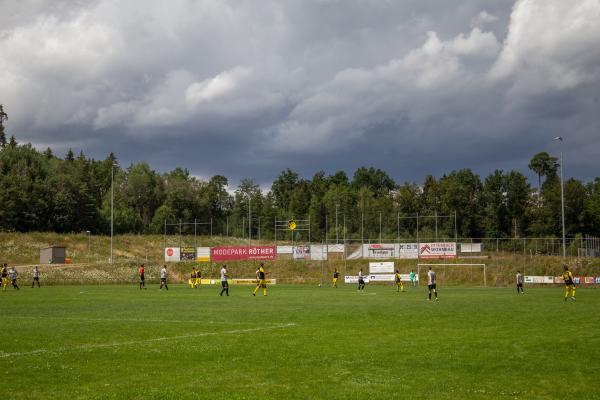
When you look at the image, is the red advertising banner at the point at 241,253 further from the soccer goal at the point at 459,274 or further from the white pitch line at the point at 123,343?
the white pitch line at the point at 123,343

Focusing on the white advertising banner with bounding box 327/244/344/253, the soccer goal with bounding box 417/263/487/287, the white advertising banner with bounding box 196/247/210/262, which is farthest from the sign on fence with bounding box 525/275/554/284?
Result: the white advertising banner with bounding box 196/247/210/262

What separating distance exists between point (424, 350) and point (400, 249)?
61.7 m

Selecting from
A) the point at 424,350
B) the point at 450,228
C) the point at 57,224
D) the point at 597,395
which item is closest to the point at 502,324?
the point at 424,350

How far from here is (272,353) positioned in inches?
577

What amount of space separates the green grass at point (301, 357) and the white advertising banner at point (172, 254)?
58.3 metres

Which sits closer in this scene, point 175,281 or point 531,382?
point 531,382

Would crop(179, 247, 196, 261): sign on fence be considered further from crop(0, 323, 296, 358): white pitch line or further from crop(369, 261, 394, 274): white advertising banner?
crop(0, 323, 296, 358): white pitch line

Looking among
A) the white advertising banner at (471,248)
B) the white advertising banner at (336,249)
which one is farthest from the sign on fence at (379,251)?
the white advertising banner at (471,248)

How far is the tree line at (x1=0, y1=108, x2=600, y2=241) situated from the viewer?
11038cm

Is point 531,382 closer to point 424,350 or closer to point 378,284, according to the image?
point 424,350

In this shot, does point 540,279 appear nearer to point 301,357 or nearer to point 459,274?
point 459,274

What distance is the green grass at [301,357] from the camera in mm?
10828

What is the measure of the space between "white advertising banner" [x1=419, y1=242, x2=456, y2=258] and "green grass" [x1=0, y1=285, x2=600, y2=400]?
163 feet

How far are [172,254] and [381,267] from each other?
28.6 m
